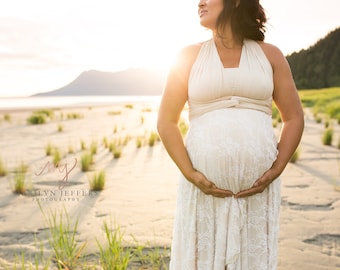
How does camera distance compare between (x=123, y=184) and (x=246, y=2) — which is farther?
(x=123, y=184)

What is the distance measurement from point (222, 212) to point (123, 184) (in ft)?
12.0

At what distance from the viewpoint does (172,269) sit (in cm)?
184

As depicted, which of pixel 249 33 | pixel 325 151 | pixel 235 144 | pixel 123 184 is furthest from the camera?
pixel 325 151

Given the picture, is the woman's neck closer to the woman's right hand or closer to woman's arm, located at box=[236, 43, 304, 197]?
woman's arm, located at box=[236, 43, 304, 197]

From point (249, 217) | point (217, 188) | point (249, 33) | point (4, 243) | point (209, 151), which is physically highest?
point (249, 33)

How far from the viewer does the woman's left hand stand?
5.49 feet

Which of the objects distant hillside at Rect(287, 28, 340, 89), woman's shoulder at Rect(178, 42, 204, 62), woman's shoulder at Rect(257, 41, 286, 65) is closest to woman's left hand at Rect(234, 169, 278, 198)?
woman's shoulder at Rect(257, 41, 286, 65)

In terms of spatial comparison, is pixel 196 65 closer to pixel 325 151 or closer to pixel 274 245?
pixel 274 245

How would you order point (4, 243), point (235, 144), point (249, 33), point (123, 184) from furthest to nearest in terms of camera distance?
1. point (123, 184)
2. point (4, 243)
3. point (249, 33)
4. point (235, 144)

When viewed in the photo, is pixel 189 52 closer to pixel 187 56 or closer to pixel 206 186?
pixel 187 56

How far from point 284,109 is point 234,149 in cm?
30

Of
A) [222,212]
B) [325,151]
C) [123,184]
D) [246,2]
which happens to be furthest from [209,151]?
[325,151]

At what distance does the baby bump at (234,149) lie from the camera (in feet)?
5.48

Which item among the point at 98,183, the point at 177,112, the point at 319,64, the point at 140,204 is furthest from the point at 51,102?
the point at 177,112
